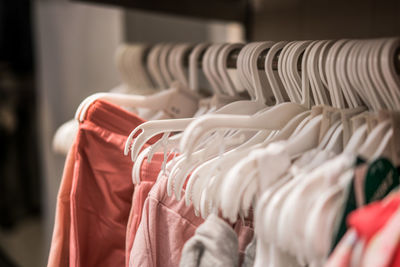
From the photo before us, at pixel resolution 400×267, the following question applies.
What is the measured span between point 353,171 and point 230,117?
17 cm

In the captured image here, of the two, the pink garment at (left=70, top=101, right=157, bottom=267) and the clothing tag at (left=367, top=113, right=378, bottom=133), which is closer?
the clothing tag at (left=367, top=113, right=378, bottom=133)

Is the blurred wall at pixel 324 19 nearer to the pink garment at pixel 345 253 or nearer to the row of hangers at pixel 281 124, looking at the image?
the row of hangers at pixel 281 124

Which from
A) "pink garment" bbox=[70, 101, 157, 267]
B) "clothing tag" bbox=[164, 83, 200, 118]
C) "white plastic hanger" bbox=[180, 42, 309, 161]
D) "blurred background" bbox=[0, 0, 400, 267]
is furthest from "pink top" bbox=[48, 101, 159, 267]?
"blurred background" bbox=[0, 0, 400, 267]

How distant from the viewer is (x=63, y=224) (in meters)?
0.71

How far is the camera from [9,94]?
2234 mm

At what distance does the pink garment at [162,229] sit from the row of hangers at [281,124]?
0.04 metres

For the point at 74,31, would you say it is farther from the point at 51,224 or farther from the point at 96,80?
the point at 51,224

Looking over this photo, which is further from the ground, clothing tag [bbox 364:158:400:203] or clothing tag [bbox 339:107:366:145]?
clothing tag [bbox 339:107:366:145]

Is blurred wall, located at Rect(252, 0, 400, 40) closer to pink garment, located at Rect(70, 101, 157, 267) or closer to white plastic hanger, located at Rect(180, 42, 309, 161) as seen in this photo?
white plastic hanger, located at Rect(180, 42, 309, 161)

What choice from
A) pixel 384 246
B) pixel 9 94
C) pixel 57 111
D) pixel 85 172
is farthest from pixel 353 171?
pixel 9 94

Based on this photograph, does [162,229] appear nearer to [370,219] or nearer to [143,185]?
[143,185]

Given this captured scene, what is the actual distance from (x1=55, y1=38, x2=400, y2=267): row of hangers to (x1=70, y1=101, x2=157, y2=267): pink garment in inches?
1.6

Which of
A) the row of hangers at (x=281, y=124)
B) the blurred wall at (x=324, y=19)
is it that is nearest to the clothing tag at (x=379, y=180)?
the row of hangers at (x=281, y=124)

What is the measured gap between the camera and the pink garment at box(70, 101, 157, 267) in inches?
27.9
